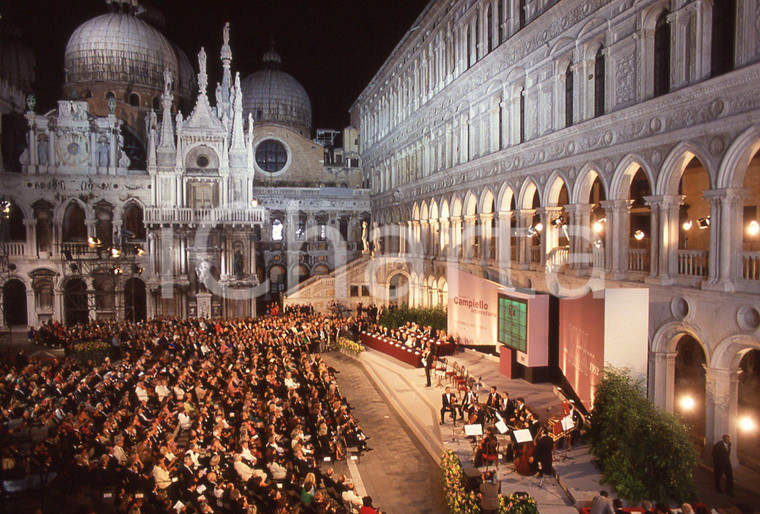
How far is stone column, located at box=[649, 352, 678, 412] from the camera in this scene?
1598 centimetres

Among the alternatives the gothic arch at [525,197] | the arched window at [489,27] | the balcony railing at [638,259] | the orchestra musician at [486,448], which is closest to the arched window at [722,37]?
the balcony railing at [638,259]

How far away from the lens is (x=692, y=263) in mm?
15234

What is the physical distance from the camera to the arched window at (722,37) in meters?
14.5

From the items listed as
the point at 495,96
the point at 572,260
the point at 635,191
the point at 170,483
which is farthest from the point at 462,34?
→ the point at 170,483

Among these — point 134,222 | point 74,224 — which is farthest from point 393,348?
point 74,224

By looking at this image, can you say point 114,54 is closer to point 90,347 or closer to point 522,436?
point 90,347

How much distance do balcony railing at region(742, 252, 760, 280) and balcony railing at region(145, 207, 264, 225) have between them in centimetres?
3211

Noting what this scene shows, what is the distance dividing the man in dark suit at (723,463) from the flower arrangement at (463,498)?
4685 mm

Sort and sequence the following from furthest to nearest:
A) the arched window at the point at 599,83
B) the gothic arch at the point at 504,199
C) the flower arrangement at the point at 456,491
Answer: the gothic arch at the point at 504,199 → the arched window at the point at 599,83 → the flower arrangement at the point at 456,491

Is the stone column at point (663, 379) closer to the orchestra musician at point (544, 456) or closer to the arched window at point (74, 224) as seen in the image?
the orchestra musician at point (544, 456)

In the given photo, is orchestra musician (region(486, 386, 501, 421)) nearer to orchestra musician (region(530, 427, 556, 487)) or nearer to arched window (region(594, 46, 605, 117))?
orchestra musician (region(530, 427, 556, 487))

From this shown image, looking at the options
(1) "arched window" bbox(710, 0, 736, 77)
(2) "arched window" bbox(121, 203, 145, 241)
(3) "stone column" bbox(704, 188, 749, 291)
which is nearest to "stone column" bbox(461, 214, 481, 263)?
(1) "arched window" bbox(710, 0, 736, 77)

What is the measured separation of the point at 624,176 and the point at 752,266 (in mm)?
4633

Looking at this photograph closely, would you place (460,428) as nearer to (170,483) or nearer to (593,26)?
(170,483)
